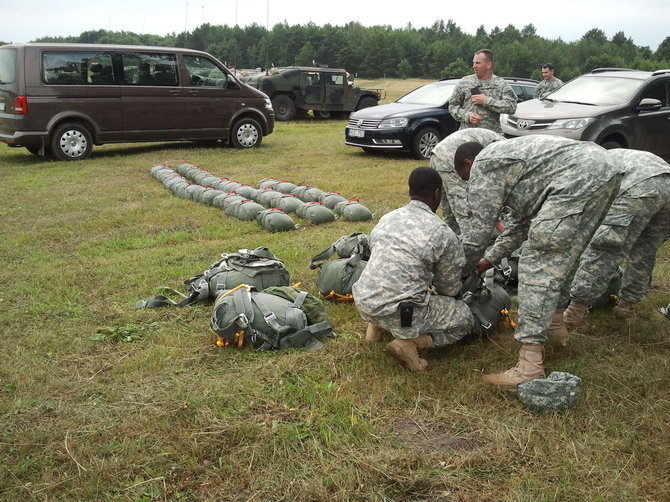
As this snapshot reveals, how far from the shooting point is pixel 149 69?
1162cm

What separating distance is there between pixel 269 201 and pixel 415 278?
14.7 ft

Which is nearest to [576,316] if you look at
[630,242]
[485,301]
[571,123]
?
[630,242]

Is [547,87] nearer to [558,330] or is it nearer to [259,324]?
[558,330]

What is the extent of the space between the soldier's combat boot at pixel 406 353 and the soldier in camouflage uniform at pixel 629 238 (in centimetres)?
128

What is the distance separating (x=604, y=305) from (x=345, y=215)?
3.21m

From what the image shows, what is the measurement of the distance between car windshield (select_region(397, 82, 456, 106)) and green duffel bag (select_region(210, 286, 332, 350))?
8.39 meters

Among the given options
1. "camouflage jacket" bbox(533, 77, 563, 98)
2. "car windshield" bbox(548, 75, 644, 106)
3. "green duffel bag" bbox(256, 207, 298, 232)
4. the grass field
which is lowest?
the grass field

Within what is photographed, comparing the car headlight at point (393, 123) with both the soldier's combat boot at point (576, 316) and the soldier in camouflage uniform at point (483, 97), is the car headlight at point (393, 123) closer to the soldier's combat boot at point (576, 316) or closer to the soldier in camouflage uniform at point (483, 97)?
the soldier in camouflage uniform at point (483, 97)

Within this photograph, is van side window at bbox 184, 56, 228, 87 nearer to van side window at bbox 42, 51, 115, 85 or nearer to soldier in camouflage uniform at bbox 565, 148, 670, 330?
van side window at bbox 42, 51, 115, 85

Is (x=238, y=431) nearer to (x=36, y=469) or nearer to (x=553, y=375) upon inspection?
(x=36, y=469)

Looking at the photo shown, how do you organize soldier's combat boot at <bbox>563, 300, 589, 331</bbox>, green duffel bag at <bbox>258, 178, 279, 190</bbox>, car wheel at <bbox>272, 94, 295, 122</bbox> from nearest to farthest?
soldier's combat boot at <bbox>563, 300, 589, 331</bbox>, green duffel bag at <bbox>258, 178, 279, 190</bbox>, car wheel at <bbox>272, 94, 295, 122</bbox>

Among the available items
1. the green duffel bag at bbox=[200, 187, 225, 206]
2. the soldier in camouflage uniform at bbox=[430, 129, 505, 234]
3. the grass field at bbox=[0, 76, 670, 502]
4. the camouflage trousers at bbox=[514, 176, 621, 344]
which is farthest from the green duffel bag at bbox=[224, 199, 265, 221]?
the camouflage trousers at bbox=[514, 176, 621, 344]

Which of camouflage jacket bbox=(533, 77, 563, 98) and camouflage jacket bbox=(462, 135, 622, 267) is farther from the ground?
camouflage jacket bbox=(533, 77, 563, 98)

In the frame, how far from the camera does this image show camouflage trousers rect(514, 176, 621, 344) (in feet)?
11.3
